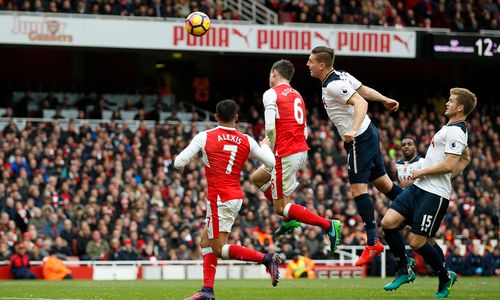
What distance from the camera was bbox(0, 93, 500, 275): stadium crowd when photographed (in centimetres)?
2461

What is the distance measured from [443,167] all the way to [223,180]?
2.69m

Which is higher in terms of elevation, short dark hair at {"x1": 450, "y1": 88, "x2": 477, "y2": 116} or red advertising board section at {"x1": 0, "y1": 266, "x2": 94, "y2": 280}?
short dark hair at {"x1": 450, "y1": 88, "x2": 477, "y2": 116}

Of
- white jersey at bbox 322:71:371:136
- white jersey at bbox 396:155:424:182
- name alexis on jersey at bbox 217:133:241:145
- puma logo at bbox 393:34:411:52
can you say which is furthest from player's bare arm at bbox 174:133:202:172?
puma logo at bbox 393:34:411:52

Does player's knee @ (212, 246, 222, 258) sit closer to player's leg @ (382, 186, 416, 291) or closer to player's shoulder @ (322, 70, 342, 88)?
player's leg @ (382, 186, 416, 291)

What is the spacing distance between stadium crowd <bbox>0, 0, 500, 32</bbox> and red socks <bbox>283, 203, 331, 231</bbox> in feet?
58.5

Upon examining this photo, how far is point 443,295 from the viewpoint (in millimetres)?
13289

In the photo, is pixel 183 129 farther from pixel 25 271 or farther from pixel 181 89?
pixel 25 271

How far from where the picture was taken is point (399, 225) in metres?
13.5

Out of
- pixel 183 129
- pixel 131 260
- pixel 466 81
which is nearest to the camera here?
pixel 131 260

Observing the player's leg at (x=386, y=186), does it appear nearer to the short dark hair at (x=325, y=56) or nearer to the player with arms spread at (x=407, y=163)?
the short dark hair at (x=325, y=56)

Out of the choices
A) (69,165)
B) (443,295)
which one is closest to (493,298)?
(443,295)

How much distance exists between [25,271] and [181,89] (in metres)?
13.5

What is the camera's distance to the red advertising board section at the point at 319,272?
23023 millimetres

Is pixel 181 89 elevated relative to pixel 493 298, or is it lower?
elevated
